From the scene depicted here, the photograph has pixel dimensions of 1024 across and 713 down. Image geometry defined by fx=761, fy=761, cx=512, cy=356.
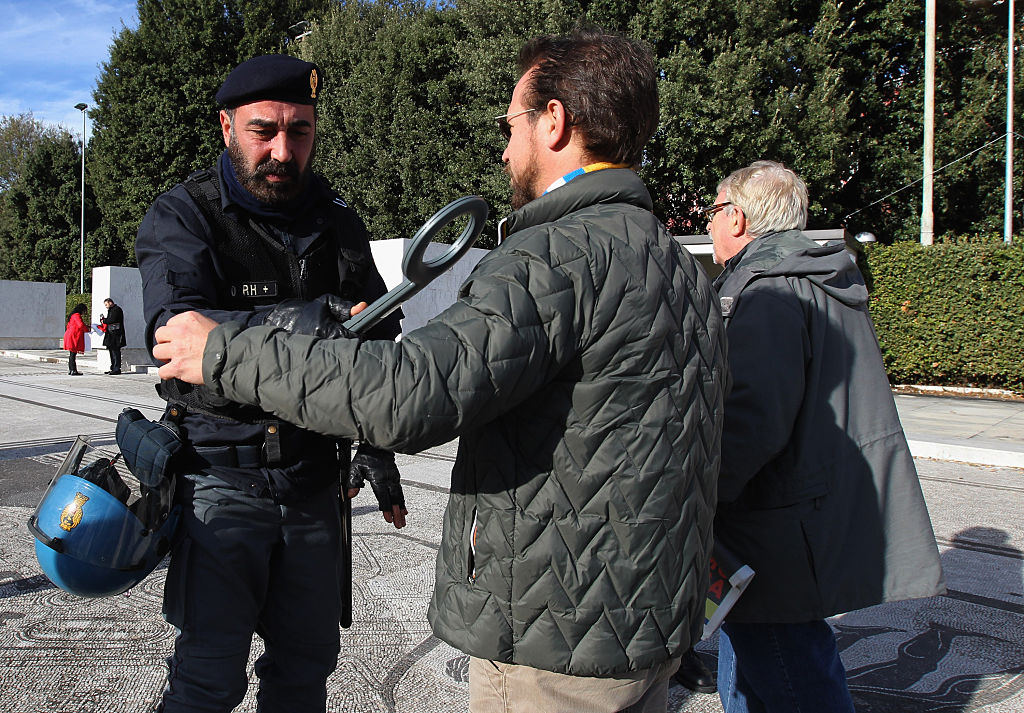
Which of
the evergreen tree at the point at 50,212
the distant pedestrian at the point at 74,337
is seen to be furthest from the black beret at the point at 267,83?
the evergreen tree at the point at 50,212

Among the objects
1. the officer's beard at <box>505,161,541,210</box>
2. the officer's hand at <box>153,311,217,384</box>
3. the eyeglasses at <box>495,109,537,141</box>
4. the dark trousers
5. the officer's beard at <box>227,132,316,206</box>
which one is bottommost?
the dark trousers

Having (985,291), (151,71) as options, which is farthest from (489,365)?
(151,71)

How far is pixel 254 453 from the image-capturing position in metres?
1.87

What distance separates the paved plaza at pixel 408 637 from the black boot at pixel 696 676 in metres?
0.05

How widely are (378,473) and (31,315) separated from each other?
1165 inches

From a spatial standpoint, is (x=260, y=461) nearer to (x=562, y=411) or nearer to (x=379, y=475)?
(x=379, y=475)

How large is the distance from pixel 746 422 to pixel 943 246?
566 inches

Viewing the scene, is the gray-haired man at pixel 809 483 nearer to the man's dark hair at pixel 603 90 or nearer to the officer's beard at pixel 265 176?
the man's dark hair at pixel 603 90

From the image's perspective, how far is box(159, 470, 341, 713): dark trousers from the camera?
1.79m

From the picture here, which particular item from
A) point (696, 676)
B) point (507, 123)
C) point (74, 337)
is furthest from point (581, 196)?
point (74, 337)

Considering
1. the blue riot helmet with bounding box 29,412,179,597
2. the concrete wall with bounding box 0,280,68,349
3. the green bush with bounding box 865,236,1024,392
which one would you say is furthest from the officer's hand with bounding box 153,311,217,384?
the concrete wall with bounding box 0,280,68,349

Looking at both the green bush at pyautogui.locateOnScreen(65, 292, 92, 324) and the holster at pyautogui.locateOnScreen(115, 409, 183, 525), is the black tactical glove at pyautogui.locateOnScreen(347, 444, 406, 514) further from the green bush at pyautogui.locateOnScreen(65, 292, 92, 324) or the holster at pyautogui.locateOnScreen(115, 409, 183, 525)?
the green bush at pyautogui.locateOnScreen(65, 292, 92, 324)

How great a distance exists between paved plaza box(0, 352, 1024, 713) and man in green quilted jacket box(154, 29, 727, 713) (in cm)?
158

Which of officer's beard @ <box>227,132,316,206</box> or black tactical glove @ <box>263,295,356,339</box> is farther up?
officer's beard @ <box>227,132,316,206</box>
